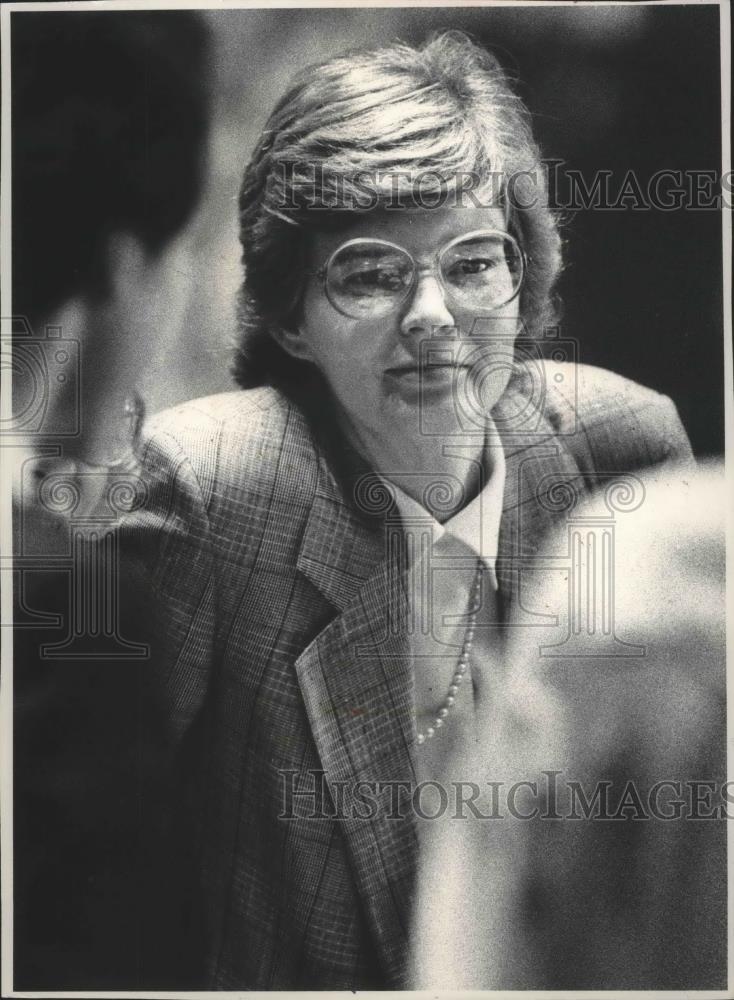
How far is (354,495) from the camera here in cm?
157

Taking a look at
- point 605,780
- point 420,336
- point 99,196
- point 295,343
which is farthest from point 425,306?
point 605,780

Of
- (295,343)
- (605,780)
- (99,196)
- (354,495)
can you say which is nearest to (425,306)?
(295,343)

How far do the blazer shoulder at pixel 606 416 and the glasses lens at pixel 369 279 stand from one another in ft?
0.88

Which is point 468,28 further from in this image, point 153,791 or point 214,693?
point 153,791

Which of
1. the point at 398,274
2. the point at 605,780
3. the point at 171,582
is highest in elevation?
the point at 398,274

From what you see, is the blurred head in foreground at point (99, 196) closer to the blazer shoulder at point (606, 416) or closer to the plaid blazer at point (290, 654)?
the plaid blazer at point (290, 654)

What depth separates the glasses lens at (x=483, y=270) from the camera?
5.07ft

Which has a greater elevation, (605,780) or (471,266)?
(471,266)

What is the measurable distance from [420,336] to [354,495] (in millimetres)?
268

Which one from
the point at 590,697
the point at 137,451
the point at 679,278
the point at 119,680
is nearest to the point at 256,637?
the point at 119,680

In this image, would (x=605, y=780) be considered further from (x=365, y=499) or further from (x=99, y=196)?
(x=99, y=196)

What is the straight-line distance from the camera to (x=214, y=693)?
157 centimetres

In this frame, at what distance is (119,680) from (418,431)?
0.62m

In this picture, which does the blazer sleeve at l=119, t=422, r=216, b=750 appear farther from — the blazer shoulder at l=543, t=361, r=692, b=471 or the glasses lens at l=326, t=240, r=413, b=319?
the blazer shoulder at l=543, t=361, r=692, b=471
